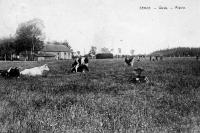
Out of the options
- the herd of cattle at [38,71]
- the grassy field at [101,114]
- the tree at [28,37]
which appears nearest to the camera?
the grassy field at [101,114]

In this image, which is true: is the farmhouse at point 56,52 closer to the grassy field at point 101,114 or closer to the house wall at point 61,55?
the house wall at point 61,55

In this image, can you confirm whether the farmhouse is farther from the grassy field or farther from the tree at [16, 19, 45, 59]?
the grassy field

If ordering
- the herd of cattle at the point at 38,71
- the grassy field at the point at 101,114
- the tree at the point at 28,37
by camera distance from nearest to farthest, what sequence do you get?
the grassy field at the point at 101,114, the herd of cattle at the point at 38,71, the tree at the point at 28,37

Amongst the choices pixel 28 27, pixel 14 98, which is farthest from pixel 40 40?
pixel 14 98

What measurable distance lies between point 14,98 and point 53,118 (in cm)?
349

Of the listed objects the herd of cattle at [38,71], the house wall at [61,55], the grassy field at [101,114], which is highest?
the house wall at [61,55]

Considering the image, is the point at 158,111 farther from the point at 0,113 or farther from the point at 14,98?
the point at 14,98

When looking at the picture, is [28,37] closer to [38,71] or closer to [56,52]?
[56,52]

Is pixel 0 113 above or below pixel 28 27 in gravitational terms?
below

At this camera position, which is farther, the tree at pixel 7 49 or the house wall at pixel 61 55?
the house wall at pixel 61 55

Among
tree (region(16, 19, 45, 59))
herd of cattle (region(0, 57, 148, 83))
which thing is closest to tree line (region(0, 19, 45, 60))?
tree (region(16, 19, 45, 59))

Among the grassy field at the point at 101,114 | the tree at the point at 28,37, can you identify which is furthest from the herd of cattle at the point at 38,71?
the tree at the point at 28,37

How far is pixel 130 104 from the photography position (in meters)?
8.02

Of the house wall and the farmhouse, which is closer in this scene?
the farmhouse
